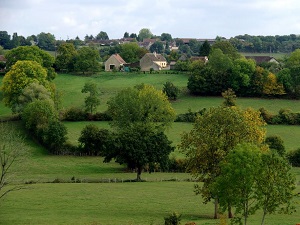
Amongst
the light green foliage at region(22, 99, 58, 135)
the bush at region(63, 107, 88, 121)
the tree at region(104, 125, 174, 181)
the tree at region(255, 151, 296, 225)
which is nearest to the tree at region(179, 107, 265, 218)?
the tree at region(255, 151, 296, 225)

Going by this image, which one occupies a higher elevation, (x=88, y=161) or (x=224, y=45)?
(x=224, y=45)

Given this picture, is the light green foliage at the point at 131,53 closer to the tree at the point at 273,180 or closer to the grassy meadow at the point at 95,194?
the grassy meadow at the point at 95,194

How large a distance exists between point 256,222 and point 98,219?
31.8 ft

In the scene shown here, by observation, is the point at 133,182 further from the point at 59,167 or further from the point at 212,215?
the point at 212,215

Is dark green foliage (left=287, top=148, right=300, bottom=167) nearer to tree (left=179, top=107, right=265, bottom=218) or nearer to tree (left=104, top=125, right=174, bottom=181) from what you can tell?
tree (left=104, top=125, right=174, bottom=181)

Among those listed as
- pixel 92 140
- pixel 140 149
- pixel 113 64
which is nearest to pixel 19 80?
pixel 92 140

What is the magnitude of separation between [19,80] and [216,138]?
50.7 meters

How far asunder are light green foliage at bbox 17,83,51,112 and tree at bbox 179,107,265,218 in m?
42.0

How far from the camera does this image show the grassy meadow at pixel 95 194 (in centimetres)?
3628

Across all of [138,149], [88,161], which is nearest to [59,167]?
[88,161]

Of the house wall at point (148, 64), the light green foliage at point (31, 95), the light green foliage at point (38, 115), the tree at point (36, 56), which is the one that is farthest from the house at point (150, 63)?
the light green foliage at point (38, 115)

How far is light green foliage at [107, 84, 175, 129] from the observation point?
6569 cm

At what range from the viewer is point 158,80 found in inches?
4198

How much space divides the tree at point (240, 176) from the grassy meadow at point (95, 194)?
346 cm
